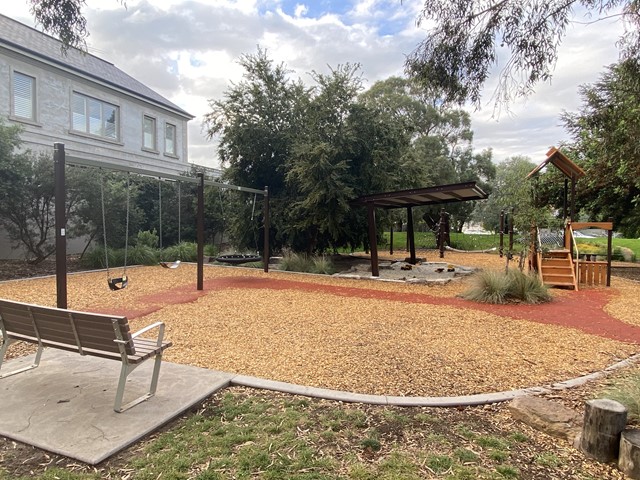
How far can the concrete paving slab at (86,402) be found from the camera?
284 centimetres

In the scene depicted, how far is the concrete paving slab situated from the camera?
2836mm

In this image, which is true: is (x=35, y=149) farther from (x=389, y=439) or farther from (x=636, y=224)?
(x=636, y=224)

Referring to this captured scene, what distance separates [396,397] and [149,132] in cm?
2086

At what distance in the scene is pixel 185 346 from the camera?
16.9ft

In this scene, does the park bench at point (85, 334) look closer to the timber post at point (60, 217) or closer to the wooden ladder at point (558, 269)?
the timber post at point (60, 217)

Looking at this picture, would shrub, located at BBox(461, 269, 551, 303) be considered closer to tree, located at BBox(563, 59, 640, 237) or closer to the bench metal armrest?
tree, located at BBox(563, 59, 640, 237)

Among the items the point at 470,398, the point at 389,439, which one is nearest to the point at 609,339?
the point at 470,398

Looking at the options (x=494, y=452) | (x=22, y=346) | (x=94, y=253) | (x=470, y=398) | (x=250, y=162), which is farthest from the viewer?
(x=250, y=162)

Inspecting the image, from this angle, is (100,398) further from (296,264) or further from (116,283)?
(296,264)

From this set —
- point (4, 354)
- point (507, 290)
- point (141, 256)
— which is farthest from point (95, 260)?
point (507, 290)

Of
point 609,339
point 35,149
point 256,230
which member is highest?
point 35,149

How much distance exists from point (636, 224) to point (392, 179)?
10.9 meters

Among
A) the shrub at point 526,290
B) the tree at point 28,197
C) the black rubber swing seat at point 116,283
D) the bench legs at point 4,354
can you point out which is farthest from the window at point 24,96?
the shrub at point 526,290

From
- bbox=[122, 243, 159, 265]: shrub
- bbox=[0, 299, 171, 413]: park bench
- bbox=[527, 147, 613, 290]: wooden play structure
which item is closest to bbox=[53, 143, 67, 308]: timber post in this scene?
bbox=[0, 299, 171, 413]: park bench
